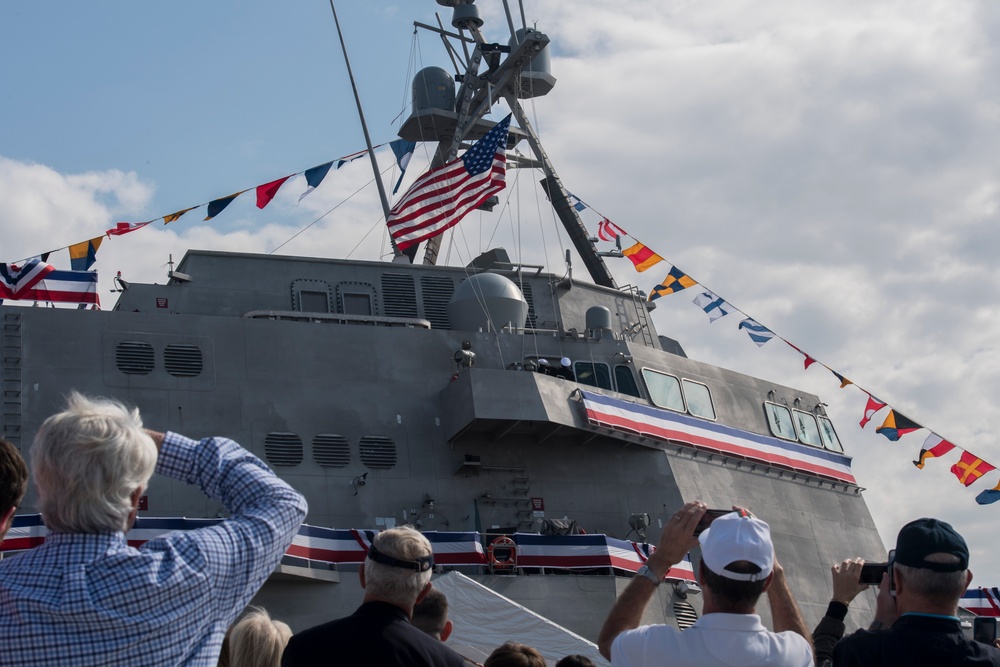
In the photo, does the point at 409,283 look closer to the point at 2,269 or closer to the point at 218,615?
the point at 2,269

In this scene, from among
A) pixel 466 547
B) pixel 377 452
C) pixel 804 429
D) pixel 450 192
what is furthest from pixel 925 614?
pixel 804 429

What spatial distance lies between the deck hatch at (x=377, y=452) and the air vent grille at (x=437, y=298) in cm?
262

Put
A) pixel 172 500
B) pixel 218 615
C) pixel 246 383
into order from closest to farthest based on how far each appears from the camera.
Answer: pixel 218 615 < pixel 172 500 < pixel 246 383

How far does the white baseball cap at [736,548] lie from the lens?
3490mm

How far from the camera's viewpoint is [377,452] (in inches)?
569

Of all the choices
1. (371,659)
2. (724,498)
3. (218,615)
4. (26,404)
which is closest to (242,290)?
(26,404)

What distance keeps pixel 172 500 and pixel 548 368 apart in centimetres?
494

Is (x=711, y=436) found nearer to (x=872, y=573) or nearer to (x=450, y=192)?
(x=450, y=192)

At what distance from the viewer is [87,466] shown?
8.35 ft

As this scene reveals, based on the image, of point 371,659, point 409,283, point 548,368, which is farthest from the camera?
point 409,283

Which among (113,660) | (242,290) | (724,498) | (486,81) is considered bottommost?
(113,660)

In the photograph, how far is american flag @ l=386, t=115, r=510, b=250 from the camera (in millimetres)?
16203

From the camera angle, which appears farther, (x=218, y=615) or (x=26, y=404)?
(x=26, y=404)

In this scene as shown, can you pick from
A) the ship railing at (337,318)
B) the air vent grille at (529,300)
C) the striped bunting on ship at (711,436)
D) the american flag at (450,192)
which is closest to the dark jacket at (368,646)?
the striped bunting on ship at (711,436)
